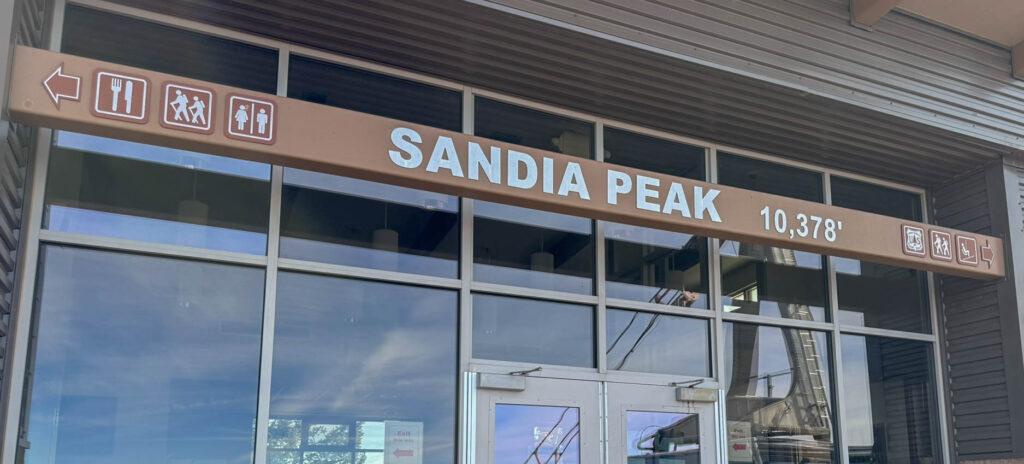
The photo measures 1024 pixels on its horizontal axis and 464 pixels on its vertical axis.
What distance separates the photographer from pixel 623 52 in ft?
19.8

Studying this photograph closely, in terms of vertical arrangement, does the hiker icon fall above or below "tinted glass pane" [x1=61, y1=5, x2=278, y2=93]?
below

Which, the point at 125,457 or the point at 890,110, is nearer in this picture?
the point at 125,457

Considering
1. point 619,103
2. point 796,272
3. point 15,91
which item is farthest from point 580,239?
point 15,91

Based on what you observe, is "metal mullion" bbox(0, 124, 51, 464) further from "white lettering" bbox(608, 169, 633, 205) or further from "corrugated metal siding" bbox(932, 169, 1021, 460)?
"corrugated metal siding" bbox(932, 169, 1021, 460)

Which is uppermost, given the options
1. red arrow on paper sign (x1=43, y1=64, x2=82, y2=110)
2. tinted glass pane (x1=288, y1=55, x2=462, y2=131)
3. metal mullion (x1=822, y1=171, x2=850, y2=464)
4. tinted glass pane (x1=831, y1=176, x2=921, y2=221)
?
tinted glass pane (x1=288, y1=55, x2=462, y2=131)

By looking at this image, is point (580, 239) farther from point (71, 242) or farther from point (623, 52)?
point (71, 242)

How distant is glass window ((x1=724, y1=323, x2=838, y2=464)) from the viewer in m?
6.89

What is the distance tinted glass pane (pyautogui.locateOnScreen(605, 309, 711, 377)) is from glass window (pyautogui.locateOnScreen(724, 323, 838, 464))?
25cm

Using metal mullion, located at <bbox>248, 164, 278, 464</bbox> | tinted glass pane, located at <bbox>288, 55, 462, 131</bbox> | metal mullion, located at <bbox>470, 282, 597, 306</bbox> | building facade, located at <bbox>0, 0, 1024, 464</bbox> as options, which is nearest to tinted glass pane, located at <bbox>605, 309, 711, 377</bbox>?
building facade, located at <bbox>0, 0, 1024, 464</bbox>

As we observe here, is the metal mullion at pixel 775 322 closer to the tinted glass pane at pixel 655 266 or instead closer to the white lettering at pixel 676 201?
the tinted glass pane at pixel 655 266

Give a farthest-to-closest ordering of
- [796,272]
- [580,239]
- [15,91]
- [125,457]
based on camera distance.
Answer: [796,272] → [580,239] → [125,457] → [15,91]

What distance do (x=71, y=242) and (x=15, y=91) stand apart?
36.6 inches

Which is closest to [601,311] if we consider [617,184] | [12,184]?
[617,184]

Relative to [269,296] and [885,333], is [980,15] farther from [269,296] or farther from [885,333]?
[269,296]
